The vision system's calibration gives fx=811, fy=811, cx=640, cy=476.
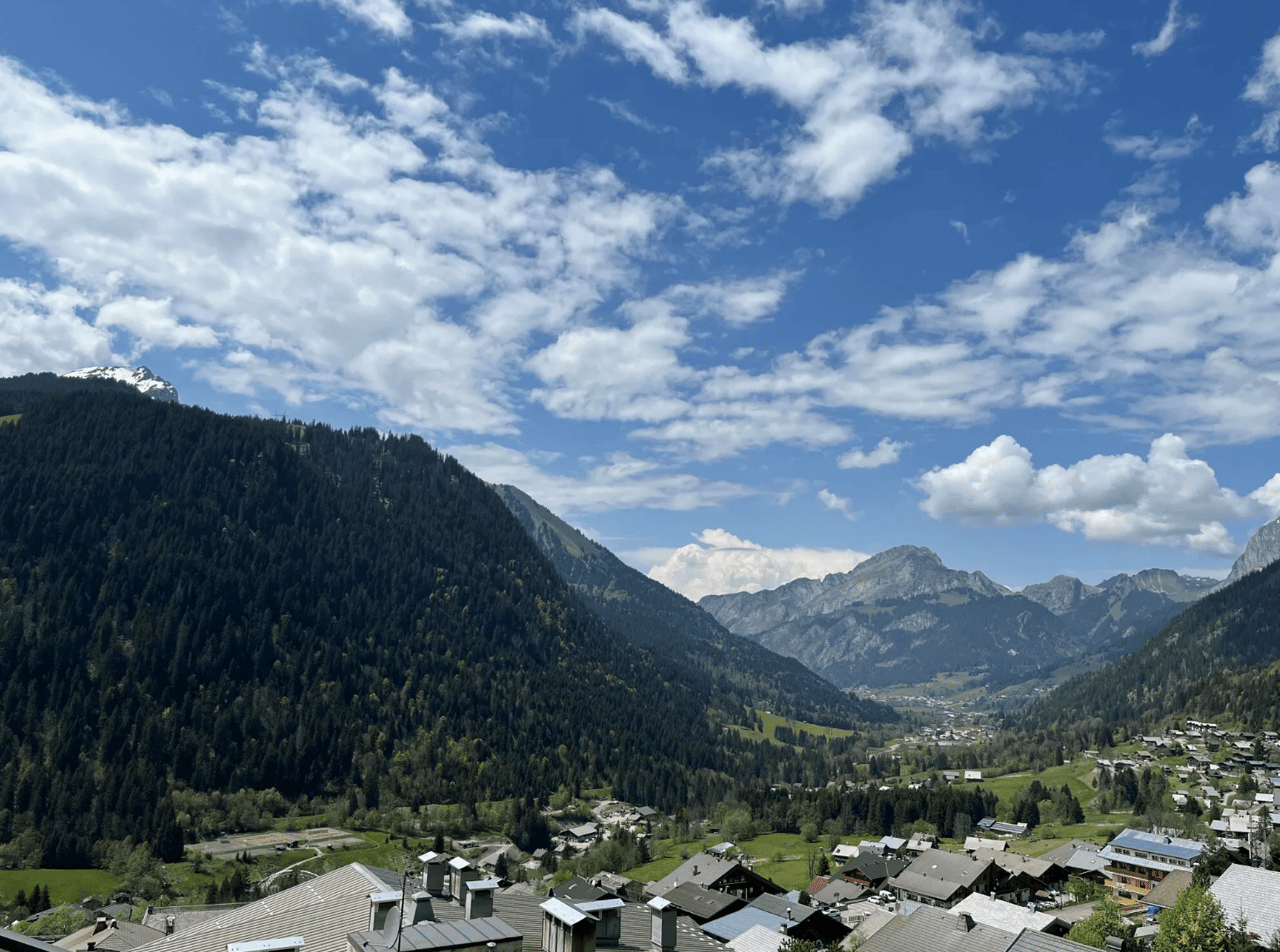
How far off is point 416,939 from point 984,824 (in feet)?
686

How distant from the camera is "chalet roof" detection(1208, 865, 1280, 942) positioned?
72125mm

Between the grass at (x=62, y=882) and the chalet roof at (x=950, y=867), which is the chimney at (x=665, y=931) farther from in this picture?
the grass at (x=62, y=882)

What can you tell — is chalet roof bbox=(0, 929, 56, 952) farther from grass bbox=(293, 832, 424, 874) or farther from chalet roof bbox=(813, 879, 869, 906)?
grass bbox=(293, 832, 424, 874)

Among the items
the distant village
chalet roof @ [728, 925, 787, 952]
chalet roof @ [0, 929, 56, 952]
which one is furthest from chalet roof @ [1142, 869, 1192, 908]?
chalet roof @ [0, 929, 56, 952]

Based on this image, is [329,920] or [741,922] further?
[741,922]

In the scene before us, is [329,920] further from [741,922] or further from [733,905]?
[733,905]

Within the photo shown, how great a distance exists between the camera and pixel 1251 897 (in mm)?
75938

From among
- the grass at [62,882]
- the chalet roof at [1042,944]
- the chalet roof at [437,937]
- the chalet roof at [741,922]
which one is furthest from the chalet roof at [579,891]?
the grass at [62,882]

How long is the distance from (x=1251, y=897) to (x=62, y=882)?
184 meters

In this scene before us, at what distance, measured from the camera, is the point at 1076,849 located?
15062 cm

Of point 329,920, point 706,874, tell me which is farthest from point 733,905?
point 329,920

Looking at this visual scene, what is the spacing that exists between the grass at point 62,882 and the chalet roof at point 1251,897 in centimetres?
16316

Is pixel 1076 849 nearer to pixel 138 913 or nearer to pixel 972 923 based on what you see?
pixel 972 923

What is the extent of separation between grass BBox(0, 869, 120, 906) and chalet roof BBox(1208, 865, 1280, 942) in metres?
163
